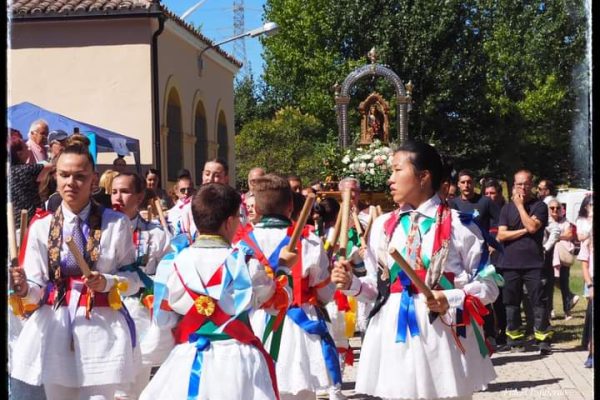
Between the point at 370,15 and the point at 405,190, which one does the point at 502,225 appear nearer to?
the point at 405,190

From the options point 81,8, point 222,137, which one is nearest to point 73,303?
point 81,8

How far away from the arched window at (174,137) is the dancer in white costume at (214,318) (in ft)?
64.5

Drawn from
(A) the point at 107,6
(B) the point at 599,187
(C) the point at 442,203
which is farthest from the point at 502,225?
(A) the point at 107,6

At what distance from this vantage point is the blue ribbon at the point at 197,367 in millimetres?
4914

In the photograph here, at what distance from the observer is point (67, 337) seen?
570 cm

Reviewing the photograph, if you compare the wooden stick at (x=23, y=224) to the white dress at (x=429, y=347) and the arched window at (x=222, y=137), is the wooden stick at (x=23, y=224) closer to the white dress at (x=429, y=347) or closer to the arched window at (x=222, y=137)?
the white dress at (x=429, y=347)

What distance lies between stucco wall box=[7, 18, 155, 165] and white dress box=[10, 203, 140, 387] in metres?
16.7

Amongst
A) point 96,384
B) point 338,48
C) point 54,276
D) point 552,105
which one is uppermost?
point 338,48

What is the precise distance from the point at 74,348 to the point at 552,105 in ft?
107

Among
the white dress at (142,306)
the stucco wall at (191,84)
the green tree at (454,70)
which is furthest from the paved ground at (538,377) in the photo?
the green tree at (454,70)

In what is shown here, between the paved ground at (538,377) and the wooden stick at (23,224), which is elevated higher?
the wooden stick at (23,224)

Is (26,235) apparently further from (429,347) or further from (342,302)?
(342,302)

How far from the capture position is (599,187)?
4.17 meters

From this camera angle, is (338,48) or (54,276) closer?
(54,276)
